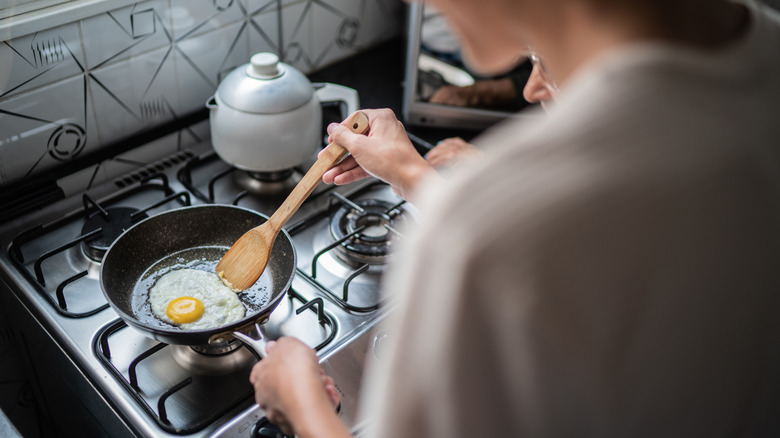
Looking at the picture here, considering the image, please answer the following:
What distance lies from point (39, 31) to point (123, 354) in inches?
20.7

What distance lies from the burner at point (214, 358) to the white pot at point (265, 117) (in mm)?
354

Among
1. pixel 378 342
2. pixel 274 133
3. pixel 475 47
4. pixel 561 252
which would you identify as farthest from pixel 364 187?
pixel 561 252

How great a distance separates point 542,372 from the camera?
40cm

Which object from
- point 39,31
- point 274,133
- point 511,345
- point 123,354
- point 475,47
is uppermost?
point 475,47

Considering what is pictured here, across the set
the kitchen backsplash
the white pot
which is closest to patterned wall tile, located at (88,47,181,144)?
the kitchen backsplash

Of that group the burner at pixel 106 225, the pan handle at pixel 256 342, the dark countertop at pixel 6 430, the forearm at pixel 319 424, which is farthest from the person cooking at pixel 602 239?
the burner at pixel 106 225

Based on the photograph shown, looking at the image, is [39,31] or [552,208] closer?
[552,208]

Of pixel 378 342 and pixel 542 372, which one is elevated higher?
pixel 542 372

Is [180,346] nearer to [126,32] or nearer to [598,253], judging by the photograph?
[126,32]

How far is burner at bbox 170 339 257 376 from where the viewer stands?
877mm

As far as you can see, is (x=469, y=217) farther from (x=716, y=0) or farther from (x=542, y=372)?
(x=716, y=0)

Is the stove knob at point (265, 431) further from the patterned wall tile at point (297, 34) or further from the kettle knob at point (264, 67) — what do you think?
the patterned wall tile at point (297, 34)

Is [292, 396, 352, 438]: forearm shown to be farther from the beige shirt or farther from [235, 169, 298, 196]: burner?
[235, 169, 298, 196]: burner

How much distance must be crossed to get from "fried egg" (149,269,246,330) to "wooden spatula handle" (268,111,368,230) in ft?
0.41
